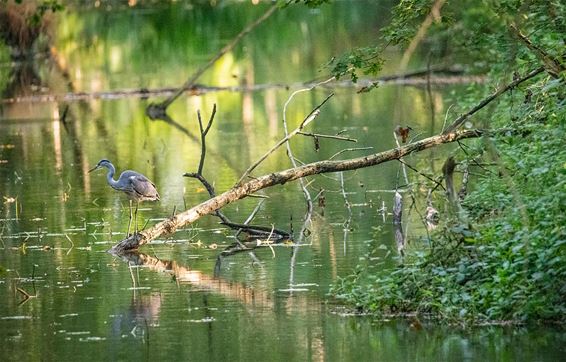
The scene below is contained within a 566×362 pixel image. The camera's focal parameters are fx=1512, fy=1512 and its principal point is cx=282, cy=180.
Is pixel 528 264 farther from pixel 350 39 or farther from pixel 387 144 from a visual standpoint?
pixel 350 39

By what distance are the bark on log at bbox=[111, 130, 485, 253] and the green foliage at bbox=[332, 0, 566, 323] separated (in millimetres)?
665

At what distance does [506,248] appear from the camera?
439 inches

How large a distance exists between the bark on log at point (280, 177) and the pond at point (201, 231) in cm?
24

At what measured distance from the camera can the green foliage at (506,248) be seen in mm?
10672

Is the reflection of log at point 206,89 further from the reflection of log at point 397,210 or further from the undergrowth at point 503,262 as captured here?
the undergrowth at point 503,262

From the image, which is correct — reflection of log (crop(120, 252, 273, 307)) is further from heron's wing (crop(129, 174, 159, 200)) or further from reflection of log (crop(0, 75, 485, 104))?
reflection of log (crop(0, 75, 485, 104))

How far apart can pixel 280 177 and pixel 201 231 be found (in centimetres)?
291

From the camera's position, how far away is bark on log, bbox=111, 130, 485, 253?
13.3 m

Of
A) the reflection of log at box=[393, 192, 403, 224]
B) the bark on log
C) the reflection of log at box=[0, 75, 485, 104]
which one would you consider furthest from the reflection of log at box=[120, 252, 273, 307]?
the reflection of log at box=[0, 75, 485, 104]

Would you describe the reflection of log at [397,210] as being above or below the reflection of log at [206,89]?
below

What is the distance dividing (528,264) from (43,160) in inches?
630

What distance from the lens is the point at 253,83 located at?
128 feet

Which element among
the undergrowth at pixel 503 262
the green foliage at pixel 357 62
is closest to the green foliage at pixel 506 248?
the undergrowth at pixel 503 262

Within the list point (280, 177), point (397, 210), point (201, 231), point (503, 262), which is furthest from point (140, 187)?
point (503, 262)
